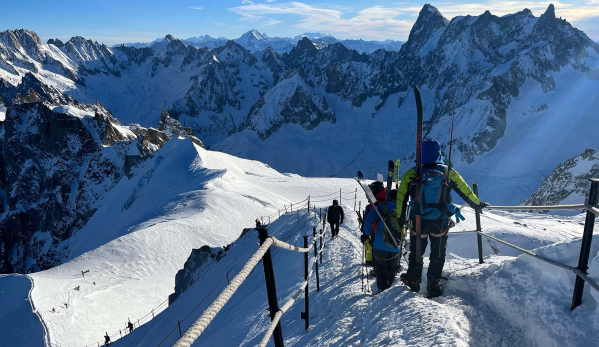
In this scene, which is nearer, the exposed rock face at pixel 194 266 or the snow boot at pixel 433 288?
the snow boot at pixel 433 288

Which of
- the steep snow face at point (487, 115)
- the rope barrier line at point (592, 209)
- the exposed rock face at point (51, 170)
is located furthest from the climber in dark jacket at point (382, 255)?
the steep snow face at point (487, 115)

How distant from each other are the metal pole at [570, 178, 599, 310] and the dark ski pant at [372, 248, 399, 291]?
3128 millimetres

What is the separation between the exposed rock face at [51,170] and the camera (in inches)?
3991

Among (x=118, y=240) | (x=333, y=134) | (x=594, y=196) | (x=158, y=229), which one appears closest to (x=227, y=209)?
(x=158, y=229)

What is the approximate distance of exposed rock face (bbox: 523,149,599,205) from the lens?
194 feet

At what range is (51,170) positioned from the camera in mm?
110375

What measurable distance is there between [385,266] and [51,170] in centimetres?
12803

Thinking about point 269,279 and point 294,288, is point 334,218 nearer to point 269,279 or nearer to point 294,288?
point 294,288

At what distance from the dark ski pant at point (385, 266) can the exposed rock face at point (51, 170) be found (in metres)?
97.2

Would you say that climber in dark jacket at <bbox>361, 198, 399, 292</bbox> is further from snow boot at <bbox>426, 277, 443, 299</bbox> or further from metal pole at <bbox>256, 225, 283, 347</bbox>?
metal pole at <bbox>256, 225, 283, 347</bbox>

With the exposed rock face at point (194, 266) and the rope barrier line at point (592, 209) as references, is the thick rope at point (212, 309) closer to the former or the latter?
the rope barrier line at point (592, 209)

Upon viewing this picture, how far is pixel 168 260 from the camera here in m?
31.1

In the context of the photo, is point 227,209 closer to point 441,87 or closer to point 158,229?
point 158,229

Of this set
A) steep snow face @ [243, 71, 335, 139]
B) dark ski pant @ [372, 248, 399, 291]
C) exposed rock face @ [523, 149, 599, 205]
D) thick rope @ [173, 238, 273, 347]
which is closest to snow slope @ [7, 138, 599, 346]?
dark ski pant @ [372, 248, 399, 291]
